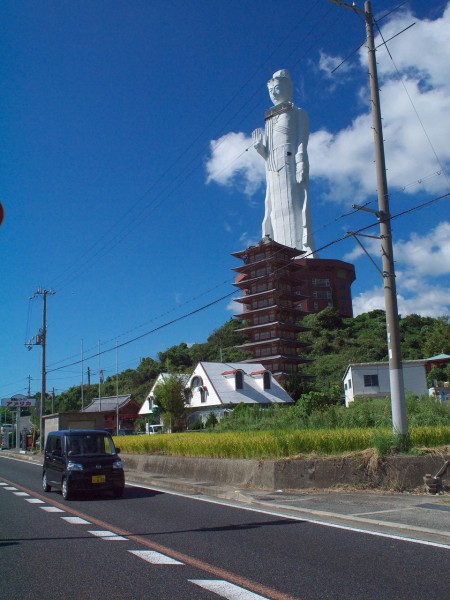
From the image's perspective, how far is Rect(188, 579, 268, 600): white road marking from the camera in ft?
17.5

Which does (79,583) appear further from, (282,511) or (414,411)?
(414,411)

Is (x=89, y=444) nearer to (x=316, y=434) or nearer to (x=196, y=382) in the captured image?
(x=316, y=434)

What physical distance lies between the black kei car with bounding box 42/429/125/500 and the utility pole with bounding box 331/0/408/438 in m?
7.07

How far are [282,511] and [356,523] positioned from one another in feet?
6.67

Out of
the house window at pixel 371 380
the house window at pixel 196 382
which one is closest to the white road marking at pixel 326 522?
the house window at pixel 371 380

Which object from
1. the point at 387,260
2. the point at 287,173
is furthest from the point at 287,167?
the point at 387,260

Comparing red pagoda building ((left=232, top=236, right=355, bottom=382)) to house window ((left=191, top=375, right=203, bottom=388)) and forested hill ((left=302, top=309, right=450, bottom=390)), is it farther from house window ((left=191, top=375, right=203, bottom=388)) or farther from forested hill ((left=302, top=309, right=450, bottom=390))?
house window ((left=191, top=375, right=203, bottom=388))

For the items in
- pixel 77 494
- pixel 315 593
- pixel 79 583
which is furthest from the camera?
pixel 77 494

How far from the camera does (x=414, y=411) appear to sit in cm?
1794

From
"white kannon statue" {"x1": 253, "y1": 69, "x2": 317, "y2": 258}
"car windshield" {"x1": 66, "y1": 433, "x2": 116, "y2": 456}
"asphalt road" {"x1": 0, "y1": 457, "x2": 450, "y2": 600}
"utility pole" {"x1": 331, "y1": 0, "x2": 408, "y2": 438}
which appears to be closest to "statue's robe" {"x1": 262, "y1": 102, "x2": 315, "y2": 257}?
"white kannon statue" {"x1": 253, "y1": 69, "x2": 317, "y2": 258}

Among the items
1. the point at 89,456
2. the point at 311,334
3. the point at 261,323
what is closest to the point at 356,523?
the point at 89,456

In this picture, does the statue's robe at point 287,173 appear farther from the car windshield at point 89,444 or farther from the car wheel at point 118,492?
the car wheel at point 118,492

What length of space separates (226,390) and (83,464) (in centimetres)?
4192

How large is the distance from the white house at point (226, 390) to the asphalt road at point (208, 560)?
43.9 meters
